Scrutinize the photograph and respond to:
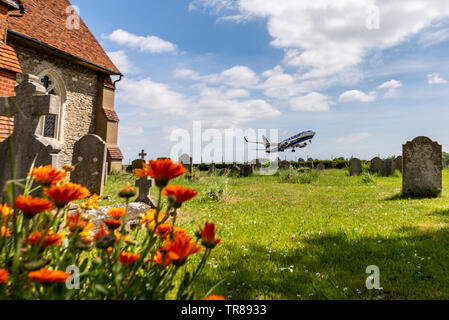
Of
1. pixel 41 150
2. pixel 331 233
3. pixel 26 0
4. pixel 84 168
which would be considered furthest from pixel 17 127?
pixel 26 0

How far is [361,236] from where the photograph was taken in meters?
4.41

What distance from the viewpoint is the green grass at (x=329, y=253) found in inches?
103

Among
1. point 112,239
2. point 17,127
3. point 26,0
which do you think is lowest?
point 112,239

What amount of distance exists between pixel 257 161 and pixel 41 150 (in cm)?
2442

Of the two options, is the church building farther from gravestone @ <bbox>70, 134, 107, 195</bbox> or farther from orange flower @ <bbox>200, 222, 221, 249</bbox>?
orange flower @ <bbox>200, 222, 221, 249</bbox>

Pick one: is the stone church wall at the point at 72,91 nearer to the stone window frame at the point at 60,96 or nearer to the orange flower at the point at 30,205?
the stone window frame at the point at 60,96

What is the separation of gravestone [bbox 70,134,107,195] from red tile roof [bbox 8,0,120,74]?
7851mm

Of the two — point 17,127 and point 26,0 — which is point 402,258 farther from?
point 26,0

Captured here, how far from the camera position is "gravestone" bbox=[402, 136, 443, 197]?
26.9ft

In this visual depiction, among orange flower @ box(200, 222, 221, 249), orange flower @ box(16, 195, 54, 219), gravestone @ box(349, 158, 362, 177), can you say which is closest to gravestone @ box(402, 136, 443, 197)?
orange flower @ box(200, 222, 221, 249)

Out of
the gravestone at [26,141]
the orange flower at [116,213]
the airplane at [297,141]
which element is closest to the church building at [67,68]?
the gravestone at [26,141]

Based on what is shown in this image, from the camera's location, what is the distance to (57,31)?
44.9 ft

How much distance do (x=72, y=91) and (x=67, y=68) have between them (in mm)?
1143

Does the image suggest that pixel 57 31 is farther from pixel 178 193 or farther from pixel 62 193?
pixel 178 193
